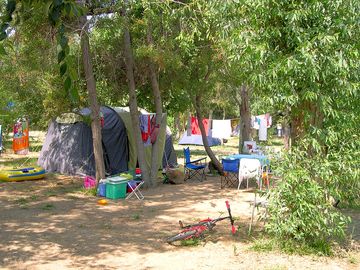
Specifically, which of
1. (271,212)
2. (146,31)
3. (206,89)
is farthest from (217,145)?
(271,212)

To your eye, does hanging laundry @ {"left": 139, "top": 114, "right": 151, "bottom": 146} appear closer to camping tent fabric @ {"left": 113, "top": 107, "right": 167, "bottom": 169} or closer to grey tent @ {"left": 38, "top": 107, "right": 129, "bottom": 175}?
camping tent fabric @ {"left": 113, "top": 107, "right": 167, "bottom": 169}

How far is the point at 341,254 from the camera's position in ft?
15.8

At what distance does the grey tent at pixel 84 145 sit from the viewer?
11109 millimetres

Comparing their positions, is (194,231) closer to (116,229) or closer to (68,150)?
(116,229)

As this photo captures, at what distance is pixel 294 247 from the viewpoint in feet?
16.0

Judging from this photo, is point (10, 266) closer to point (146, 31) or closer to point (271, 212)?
point (271, 212)

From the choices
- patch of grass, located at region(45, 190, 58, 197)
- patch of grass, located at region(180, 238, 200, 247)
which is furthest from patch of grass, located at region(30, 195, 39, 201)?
patch of grass, located at region(180, 238, 200, 247)

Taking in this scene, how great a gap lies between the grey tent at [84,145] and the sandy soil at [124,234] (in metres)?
1.85

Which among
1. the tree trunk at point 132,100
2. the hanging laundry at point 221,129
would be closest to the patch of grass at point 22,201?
the tree trunk at point 132,100

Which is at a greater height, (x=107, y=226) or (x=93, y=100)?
(x=93, y=100)

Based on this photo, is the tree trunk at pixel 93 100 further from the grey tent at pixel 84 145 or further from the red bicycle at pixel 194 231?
the red bicycle at pixel 194 231

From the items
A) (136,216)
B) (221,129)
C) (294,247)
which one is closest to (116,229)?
(136,216)

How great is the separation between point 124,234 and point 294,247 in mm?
2279

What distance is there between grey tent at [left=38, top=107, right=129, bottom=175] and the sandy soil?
73.0 inches
